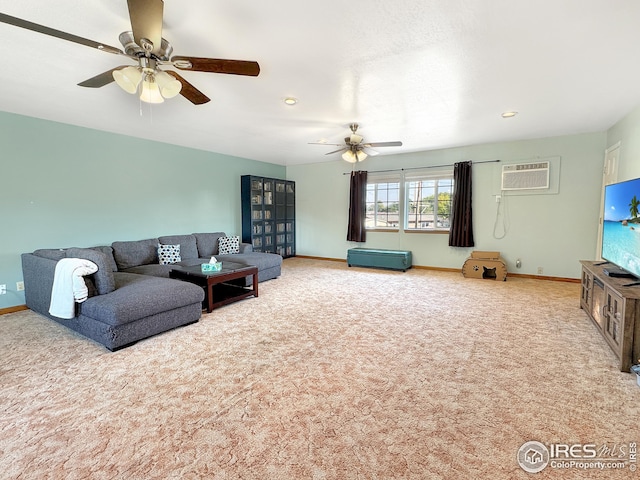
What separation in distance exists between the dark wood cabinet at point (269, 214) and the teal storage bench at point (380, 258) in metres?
1.88

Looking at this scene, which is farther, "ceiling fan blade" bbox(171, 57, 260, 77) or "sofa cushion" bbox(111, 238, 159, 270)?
"sofa cushion" bbox(111, 238, 159, 270)

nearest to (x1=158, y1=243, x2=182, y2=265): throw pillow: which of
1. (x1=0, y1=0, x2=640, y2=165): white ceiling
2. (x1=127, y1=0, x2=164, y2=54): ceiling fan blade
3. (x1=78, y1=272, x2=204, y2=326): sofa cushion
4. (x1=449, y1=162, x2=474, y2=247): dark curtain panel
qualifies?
(x1=78, y1=272, x2=204, y2=326): sofa cushion

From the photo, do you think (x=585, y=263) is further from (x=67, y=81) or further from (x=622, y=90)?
(x=67, y=81)

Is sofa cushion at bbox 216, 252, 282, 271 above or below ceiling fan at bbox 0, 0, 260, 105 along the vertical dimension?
below

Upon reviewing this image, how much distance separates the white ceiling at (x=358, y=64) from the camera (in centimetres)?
185

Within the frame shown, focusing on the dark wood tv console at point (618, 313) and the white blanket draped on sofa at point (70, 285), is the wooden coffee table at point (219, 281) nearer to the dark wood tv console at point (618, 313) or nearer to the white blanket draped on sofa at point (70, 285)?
the white blanket draped on sofa at point (70, 285)

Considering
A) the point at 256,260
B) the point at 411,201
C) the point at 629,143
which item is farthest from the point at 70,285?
the point at 629,143

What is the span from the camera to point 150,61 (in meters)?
1.99

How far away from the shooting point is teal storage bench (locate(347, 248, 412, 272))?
19.4ft

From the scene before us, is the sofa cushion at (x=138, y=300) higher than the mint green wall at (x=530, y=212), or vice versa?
the mint green wall at (x=530, y=212)

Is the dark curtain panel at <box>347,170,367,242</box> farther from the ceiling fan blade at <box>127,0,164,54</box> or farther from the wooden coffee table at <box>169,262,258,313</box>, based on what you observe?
the ceiling fan blade at <box>127,0,164,54</box>

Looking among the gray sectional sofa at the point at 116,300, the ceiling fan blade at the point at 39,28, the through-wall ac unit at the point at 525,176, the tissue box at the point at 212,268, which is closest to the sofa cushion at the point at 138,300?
the gray sectional sofa at the point at 116,300

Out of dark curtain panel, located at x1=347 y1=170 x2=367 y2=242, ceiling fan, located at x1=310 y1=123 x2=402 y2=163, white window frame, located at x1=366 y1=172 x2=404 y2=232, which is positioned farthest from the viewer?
dark curtain panel, located at x1=347 y1=170 x2=367 y2=242

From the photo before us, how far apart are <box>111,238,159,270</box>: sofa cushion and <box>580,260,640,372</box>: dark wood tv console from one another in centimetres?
550
